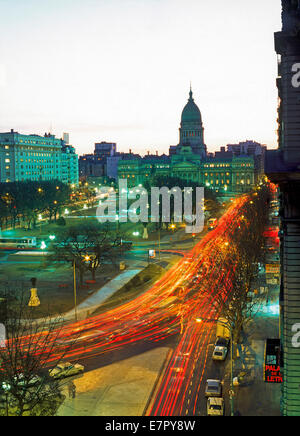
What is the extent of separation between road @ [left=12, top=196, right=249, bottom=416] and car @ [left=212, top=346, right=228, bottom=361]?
0.51m

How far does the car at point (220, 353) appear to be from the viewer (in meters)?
29.5

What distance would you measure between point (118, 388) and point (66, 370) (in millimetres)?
3186

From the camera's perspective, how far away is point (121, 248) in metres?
59.5

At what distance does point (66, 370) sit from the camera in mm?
27000

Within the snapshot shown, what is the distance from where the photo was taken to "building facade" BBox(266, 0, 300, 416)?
14906mm

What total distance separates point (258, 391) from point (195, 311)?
13775 mm

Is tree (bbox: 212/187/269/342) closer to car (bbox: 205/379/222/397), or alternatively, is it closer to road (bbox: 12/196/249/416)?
road (bbox: 12/196/249/416)

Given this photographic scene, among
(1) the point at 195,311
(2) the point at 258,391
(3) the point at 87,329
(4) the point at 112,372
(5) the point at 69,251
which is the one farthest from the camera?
(5) the point at 69,251

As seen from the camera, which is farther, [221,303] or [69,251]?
[69,251]

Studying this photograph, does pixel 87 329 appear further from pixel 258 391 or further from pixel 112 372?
pixel 258 391

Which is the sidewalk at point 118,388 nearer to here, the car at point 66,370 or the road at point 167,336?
the car at point 66,370

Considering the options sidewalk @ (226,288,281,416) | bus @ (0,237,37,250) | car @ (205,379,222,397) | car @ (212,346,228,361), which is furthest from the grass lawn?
car @ (205,379,222,397)
